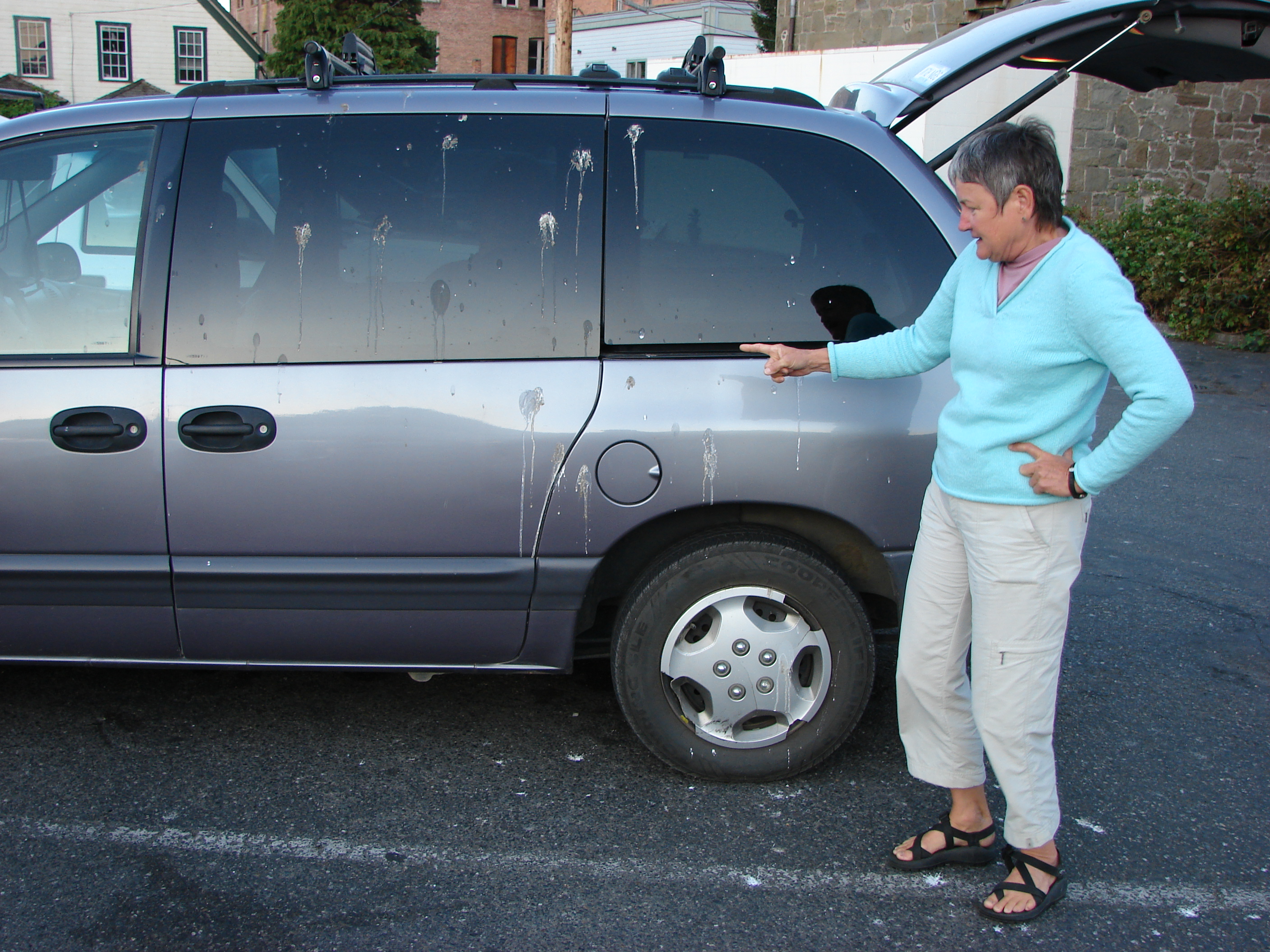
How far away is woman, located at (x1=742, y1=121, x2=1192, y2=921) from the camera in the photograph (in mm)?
2367

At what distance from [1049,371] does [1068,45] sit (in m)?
1.79

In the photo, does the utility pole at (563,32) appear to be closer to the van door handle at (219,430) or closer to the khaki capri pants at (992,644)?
the van door handle at (219,430)

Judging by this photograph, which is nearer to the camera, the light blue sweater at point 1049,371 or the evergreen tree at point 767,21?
the light blue sweater at point 1049,371

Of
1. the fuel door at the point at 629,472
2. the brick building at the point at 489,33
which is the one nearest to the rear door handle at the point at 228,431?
the fuel door at the point at 629,472

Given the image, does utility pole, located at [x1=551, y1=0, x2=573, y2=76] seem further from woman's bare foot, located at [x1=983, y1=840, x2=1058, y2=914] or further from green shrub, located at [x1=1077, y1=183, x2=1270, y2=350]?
woman's bare foot, located at [x1=983, y1=840, x2=1058, y2=914]

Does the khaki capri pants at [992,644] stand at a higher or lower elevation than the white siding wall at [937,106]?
lower

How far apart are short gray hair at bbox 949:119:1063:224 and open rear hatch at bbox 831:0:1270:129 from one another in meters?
0.90

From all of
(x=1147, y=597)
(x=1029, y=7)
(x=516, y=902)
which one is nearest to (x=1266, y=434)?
(x=1147, y=597)

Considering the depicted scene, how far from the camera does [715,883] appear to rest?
9.02 ft

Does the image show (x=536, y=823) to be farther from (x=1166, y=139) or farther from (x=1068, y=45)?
(x=1166, y=139)

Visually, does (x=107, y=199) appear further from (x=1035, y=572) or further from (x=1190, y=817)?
(x=1190, y=817)

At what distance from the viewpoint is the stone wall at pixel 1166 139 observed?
57.5ft

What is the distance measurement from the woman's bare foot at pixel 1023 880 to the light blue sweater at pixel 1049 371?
0.84 metres

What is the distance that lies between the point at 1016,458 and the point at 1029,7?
189cm
